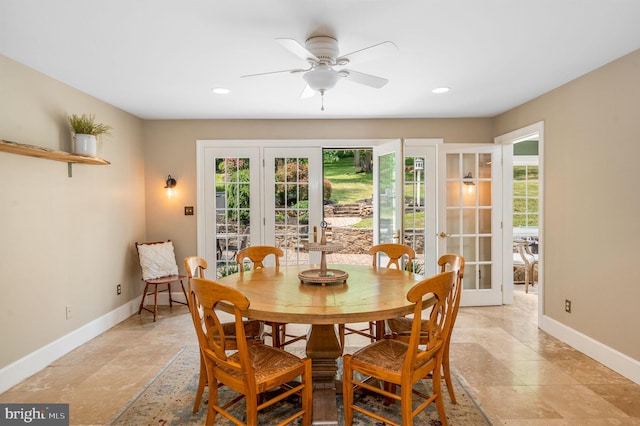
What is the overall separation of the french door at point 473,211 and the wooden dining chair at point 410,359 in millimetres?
2562

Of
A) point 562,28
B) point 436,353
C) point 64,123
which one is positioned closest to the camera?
point 436,353

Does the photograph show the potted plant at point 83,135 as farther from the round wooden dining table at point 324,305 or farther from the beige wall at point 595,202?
the beige wall at point 595,202

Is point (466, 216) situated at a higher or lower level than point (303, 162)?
lower

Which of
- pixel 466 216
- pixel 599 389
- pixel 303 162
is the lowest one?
pixel 599 389

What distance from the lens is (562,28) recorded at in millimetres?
2191

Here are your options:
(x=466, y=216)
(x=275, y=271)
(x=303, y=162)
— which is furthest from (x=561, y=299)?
(x=303, y=162)

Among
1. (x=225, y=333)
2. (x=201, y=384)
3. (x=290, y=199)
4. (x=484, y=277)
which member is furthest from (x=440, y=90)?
(x=201, y=384)

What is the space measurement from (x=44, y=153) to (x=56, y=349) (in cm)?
163

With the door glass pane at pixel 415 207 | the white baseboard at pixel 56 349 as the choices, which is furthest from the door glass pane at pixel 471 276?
the white baseboard at pixel 56 349

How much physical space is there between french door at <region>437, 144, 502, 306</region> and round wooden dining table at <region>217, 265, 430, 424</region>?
199 centimetres

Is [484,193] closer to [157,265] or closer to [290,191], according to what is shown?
[290,191]

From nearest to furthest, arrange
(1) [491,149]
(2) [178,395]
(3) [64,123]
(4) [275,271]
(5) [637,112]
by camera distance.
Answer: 1. (2) [178,395]
2. (5) [637,112]
3. (4) [275,271]
4. (3) [64,123]
5. (1) [491,149]

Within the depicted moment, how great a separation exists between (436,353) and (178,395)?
67.4 inches

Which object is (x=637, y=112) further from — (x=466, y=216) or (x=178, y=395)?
(x=178, y=395)
